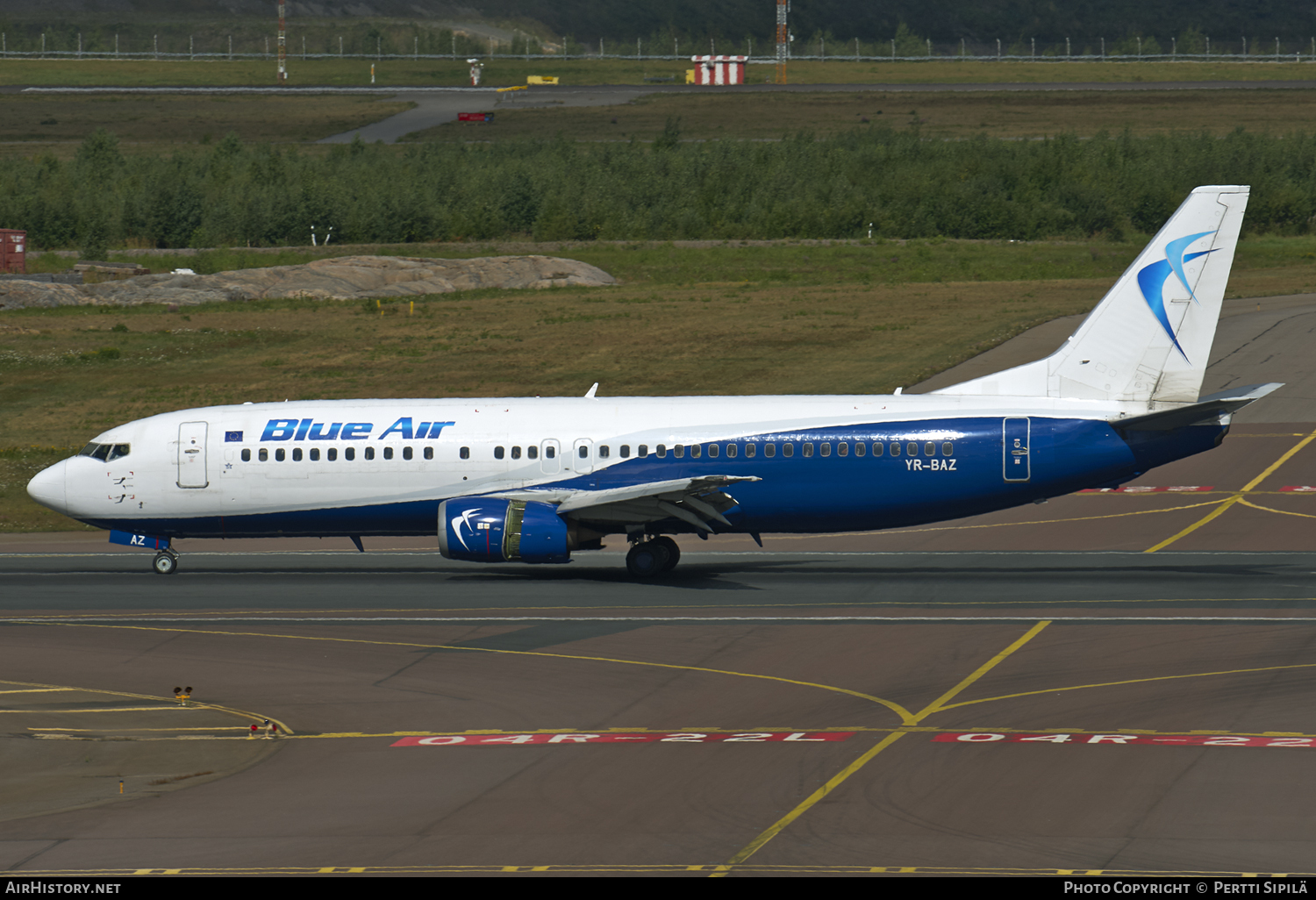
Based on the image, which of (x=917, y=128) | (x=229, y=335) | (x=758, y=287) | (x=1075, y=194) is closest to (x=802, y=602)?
(x=229, y=335)

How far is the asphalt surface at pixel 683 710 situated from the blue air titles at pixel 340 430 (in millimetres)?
3812

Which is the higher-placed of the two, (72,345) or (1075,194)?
(1075,194)

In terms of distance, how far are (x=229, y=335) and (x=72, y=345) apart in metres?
7.92

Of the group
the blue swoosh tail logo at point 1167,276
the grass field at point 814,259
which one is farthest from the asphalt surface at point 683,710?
the grass field at point 814,259

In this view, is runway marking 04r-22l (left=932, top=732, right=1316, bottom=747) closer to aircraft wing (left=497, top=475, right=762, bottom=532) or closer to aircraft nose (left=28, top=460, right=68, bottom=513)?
aircraft wing (left=497, top=475, right=762, bottom=532)

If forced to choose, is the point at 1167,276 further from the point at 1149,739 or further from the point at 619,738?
the point at 619,738

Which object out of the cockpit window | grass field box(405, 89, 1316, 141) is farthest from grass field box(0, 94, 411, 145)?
the cockpit window

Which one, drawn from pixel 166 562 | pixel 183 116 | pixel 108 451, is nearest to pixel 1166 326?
pixel 166 562

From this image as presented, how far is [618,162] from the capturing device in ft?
434

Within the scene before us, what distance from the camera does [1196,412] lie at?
3572 centimetres

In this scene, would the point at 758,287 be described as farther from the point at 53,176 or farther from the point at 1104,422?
the point at 53,176

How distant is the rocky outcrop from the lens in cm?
9238

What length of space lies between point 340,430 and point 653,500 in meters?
8.58

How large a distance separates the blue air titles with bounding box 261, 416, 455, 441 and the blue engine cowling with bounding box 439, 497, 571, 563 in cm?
281
